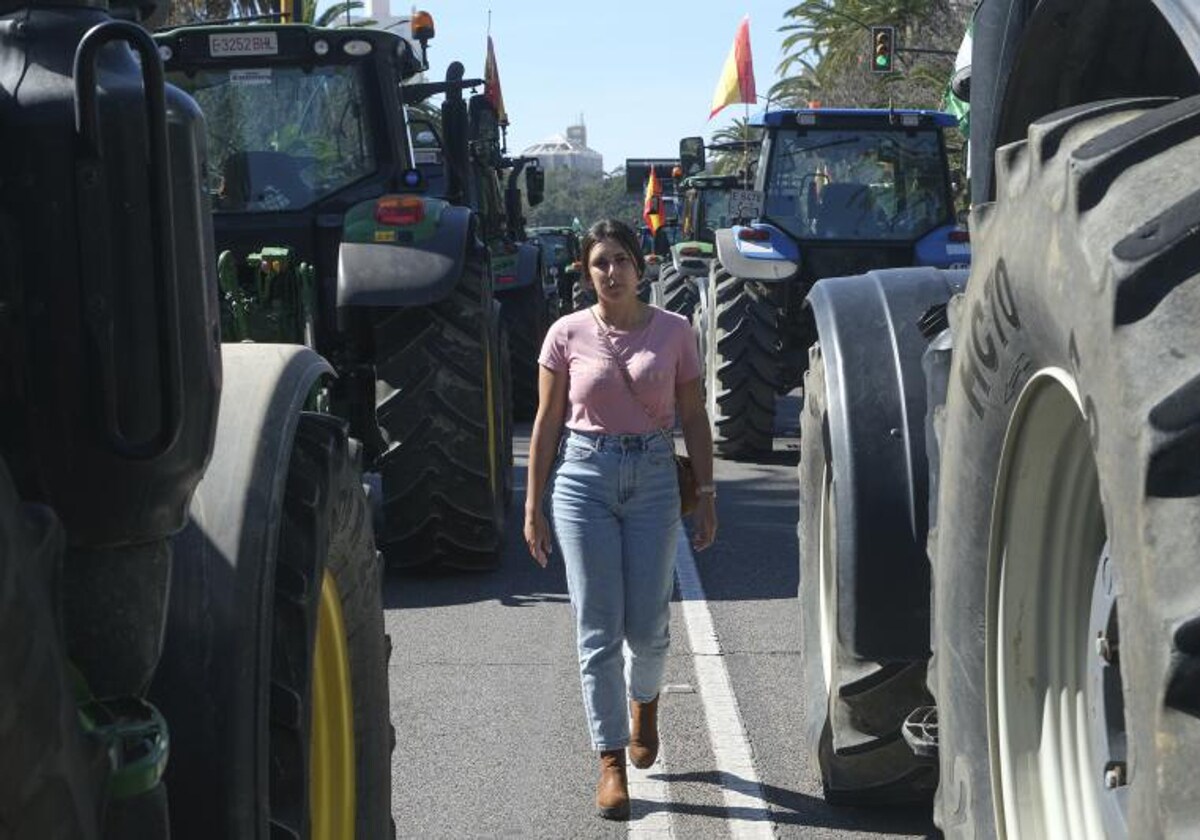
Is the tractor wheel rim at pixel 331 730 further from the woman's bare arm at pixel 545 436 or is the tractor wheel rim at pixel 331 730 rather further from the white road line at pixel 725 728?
the woman's bare arm at pixel 545 436

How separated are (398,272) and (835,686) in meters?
4.24

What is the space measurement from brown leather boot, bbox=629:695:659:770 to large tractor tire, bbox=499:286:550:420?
28.9 ft

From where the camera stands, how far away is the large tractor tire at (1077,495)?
1899 mm

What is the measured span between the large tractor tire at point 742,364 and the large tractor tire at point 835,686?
7704 millimetres

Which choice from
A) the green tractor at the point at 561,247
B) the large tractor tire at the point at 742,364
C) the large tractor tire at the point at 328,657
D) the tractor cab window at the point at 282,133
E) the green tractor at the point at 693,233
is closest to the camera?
the large tractor tire at the point at 328,657

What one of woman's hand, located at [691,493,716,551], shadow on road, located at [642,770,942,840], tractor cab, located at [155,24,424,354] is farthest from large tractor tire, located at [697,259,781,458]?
shadow on road, located at [642,770,942,840]

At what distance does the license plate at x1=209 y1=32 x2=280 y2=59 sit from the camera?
31.6 feet

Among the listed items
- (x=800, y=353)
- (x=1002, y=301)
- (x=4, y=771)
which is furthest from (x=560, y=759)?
(x=800, y=353)

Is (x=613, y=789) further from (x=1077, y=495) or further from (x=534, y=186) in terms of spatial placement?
(x=534, y=186)

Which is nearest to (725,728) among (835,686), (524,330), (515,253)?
(835,686)

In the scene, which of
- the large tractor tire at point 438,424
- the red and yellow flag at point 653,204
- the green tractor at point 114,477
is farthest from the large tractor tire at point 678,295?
the green tractor at point 114,477

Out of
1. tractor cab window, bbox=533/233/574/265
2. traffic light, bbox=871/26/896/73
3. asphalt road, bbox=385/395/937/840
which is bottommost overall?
tractor cab window, bbox=533/233/574/265

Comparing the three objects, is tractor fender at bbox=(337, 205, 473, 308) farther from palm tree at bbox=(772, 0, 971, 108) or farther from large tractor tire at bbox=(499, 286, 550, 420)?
palm tree at bbox=(772, 0, 971, 108)

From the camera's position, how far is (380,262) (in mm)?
8852
